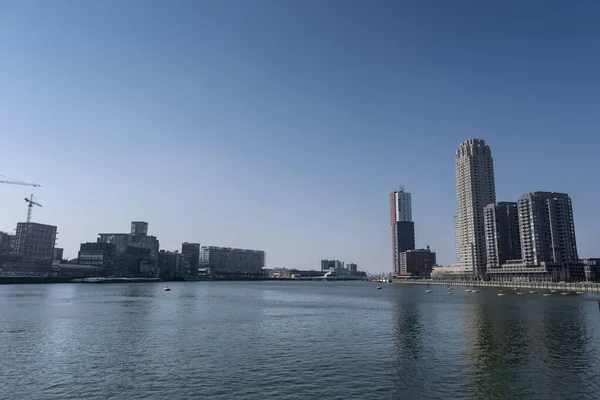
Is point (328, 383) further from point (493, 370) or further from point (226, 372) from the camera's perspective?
point (493, 370)

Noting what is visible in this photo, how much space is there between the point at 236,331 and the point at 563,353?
162ft

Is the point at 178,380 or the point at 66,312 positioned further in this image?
the point at 66,312

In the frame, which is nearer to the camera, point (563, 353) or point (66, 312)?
point (563, 353)

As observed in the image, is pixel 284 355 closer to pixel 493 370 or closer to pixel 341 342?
pixel 341 342

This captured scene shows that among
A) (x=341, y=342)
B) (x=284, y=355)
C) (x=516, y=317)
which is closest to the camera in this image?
(x=284, y=355)

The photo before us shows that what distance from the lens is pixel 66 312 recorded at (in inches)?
4040

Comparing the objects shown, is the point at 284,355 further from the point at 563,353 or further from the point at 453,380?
the point at 563,353

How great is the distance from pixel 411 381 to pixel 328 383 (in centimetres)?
834

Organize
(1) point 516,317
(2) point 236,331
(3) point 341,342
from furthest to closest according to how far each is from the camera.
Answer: (1) point 516,317, (2) point 236,331, (3) point 341,342

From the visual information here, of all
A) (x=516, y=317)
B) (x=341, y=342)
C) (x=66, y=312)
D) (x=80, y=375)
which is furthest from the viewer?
(x=66, y=312)

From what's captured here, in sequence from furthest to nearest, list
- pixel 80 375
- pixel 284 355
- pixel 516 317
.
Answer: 1. pixel 516 317
2. pixel 284 355
3. pixel 80 375

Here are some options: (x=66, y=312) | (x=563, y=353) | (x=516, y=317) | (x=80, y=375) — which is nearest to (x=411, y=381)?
(x=563, y=353)

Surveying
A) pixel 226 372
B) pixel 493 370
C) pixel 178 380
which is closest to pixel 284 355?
pixel 226 372

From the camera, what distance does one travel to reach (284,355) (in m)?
53.5
